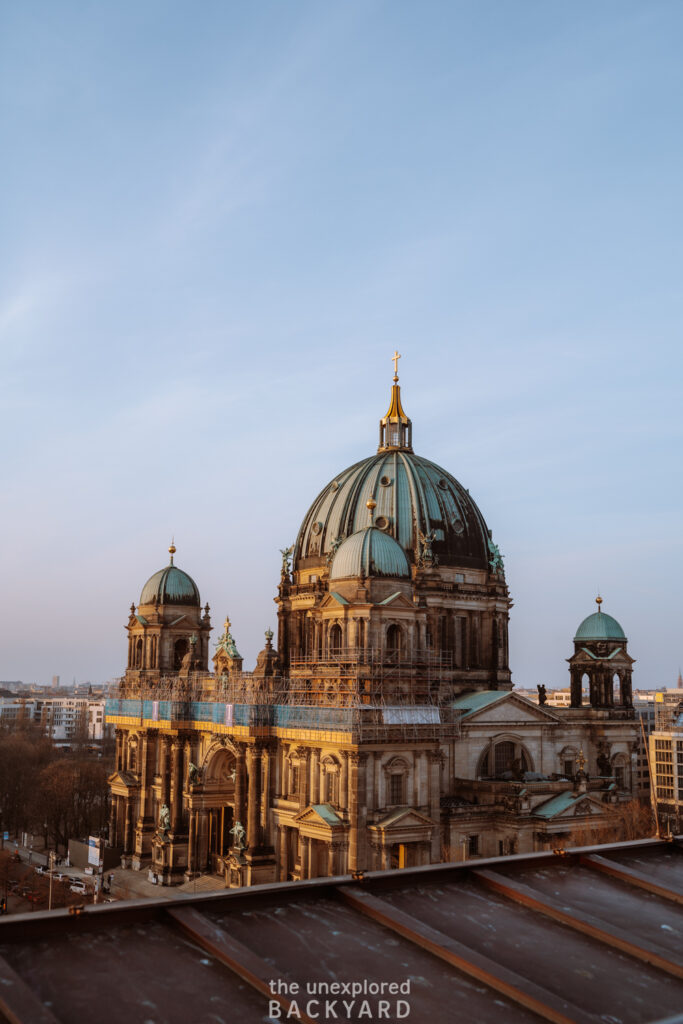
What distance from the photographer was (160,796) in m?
89.4

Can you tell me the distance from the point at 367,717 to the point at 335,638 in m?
7.69

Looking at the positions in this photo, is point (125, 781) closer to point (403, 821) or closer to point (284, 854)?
point (284, 854)

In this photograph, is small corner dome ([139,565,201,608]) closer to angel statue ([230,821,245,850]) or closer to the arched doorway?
the arched doorway

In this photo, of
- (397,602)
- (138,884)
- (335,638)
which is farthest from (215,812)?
(397,602)

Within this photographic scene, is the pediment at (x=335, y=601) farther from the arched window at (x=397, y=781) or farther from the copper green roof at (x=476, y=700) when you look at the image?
the copper green roof at (x=476, y=700)

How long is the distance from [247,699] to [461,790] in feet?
59.8

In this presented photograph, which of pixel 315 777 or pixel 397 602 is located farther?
pixel 397 602

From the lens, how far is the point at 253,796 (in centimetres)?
7119

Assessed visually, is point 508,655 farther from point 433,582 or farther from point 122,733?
point 122,733

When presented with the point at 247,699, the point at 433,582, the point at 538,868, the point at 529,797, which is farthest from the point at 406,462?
the point at 538,868

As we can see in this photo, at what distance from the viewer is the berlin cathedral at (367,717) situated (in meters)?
64.6

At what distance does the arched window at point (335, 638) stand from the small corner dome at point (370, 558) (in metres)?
3.62

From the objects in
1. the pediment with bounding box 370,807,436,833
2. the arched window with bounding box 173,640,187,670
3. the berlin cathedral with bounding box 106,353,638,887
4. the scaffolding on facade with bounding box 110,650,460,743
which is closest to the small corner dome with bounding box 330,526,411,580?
the berlin cathedral with bounding box 106,353,638,887

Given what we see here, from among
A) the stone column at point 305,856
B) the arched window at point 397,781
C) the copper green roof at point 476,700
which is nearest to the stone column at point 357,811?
the arched window at point 397,781
